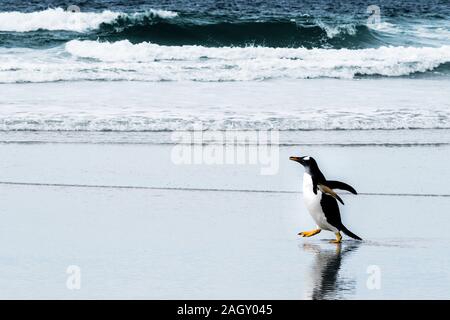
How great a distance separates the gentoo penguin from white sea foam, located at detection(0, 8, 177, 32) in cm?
2062

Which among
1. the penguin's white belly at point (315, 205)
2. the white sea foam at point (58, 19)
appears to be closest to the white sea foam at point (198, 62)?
the white sea foam at point (58, 19)

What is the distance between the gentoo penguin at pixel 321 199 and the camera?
207 inches

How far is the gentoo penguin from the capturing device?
526cm

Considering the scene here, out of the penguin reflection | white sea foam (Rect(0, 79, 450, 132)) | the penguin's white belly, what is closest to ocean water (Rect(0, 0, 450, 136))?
white sea foam (Rect(0, 79, 450, 132))

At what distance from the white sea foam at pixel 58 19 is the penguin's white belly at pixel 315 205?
811 inches

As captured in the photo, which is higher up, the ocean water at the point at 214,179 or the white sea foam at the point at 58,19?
the ocean water at the point at 214,179

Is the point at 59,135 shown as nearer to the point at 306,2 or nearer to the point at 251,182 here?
the point at 251,182

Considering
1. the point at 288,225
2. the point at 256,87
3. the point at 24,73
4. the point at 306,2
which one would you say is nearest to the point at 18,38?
the point at 24,73

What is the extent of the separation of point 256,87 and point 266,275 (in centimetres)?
955

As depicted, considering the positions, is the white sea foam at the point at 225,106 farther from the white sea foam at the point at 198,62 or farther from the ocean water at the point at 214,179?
the white sea foam at the point at 198,62

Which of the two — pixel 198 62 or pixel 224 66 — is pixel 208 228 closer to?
pixel 224 66

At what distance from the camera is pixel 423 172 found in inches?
289

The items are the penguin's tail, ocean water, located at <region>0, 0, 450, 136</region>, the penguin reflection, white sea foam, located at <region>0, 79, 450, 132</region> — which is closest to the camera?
the penguin reflection

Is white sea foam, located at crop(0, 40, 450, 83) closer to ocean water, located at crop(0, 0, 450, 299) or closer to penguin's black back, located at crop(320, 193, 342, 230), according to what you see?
ocean water, located at crop(0, 0, 450, 299)
